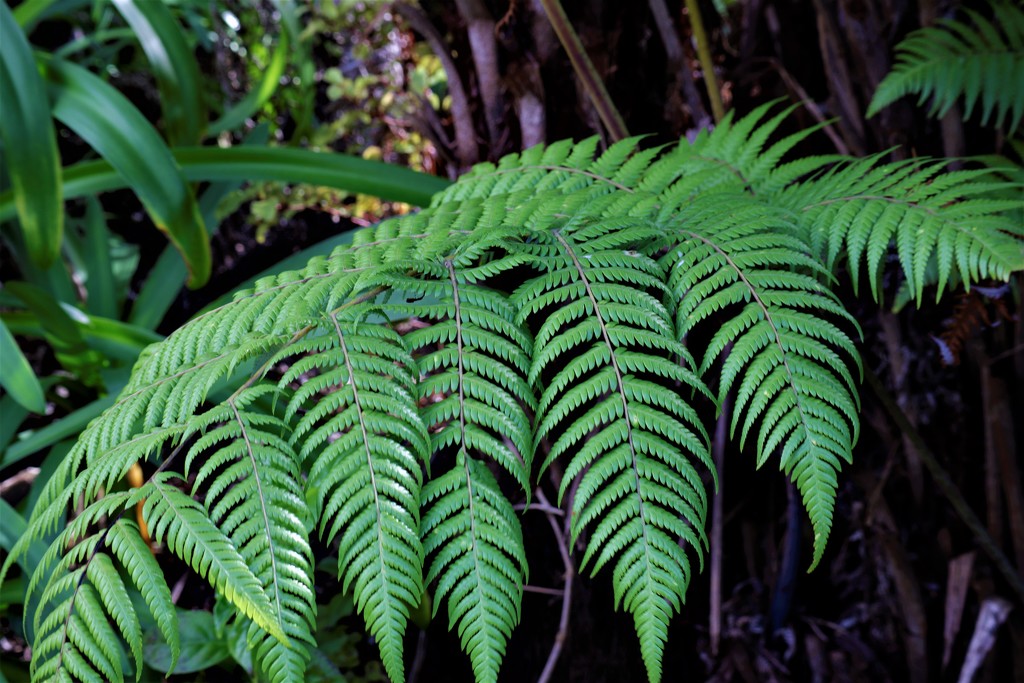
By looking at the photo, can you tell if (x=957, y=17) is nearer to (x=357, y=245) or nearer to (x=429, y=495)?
(x=357, y=245)

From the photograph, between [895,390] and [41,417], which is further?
[41,417]

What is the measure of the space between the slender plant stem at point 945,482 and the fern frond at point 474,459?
1.66ft

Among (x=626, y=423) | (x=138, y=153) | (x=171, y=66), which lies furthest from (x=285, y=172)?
(x=626, y=423)

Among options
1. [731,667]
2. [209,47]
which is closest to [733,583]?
[731,667]

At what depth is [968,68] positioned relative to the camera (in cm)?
114

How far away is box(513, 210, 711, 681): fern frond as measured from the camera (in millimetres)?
640

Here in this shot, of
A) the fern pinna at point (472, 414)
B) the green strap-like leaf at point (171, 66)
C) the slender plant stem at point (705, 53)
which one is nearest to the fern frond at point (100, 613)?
the fern pinna at point (472, 414)

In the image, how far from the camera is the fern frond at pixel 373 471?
65 centimetres

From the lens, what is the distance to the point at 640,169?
1013mm

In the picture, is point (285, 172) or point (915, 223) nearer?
point (915, 223)

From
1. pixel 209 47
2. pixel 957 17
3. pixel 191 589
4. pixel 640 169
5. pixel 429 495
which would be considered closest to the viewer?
pixel 429 495

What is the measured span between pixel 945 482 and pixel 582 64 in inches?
33.0

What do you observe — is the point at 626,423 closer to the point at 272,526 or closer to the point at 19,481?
A: the point at 272,526

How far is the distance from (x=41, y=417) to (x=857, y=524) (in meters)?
1.94
